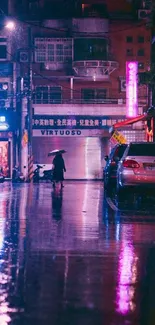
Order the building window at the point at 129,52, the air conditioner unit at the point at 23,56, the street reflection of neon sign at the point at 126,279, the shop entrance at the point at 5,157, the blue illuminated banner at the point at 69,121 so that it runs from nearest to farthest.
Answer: the street reflection of neon sign at the point at 126,279
the air conditioner unit at the point at 23,56
the shop entrance at the point at 5,157
the blue illuminated banner at the point at 69,121
the building window at the point at 129,52

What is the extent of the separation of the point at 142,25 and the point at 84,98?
6.87 metres

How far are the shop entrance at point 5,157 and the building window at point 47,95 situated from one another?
3.82 m

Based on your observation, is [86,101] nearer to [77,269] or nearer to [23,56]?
[23,56]

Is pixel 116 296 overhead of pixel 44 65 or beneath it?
beneath

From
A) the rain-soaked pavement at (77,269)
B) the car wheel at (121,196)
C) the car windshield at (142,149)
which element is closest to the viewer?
the rain-soaked pavement at (77,269)

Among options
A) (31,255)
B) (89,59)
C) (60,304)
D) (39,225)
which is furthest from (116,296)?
(89,59)

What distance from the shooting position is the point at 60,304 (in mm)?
7363

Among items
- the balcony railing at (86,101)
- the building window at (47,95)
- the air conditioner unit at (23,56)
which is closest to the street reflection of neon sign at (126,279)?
the air conditioner unit at (23,56)

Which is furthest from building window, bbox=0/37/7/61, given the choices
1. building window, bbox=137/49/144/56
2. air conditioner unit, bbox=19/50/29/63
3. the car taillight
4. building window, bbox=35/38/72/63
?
the car taillight

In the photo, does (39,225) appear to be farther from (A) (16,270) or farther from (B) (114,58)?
(B) (114,58)

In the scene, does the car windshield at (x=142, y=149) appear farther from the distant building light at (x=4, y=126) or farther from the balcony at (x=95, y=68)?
the distant building light at (x=4, y=126)

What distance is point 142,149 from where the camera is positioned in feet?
68.7

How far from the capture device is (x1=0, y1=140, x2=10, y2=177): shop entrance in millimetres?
51662

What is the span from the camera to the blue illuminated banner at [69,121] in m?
52.3
